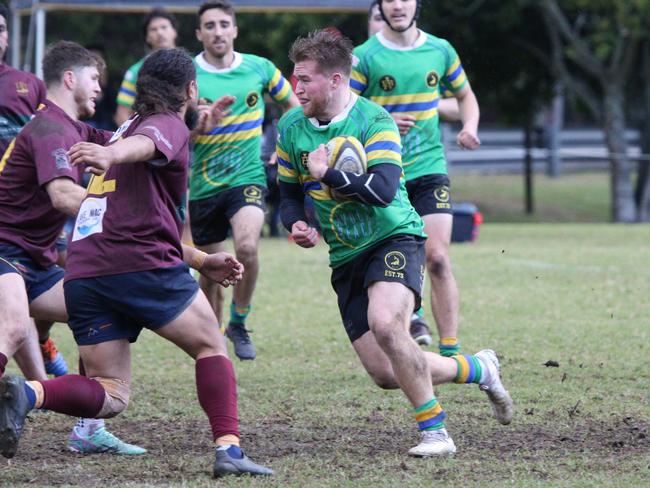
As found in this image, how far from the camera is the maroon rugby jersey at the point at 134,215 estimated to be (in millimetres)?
5172

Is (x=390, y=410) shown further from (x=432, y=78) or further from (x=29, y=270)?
(x=432, y=78)

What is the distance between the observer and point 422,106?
8.25m

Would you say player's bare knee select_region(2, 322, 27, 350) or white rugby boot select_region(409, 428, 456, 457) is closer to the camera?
white rugby boot select_region(409, 428, 456, 457)

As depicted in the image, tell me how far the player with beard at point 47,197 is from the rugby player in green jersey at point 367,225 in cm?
106

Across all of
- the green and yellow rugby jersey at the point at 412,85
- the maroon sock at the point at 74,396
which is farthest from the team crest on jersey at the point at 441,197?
the maroon sock at the point at 74,396

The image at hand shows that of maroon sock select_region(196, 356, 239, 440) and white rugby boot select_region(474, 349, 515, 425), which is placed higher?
maroon sock select_region(196, 356, 239, 440)

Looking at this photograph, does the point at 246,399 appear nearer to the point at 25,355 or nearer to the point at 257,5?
the point at 25,355

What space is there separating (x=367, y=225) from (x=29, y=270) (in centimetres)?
187

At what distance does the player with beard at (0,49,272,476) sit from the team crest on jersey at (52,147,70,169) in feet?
1.03

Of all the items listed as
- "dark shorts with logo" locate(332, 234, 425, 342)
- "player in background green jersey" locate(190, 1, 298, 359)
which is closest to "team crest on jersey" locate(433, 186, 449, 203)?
"player in background green jersey" locate(190, 1, 298, 359)

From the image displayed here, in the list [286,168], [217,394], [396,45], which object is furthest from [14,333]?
[396,45]

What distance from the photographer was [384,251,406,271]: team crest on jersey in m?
5.63

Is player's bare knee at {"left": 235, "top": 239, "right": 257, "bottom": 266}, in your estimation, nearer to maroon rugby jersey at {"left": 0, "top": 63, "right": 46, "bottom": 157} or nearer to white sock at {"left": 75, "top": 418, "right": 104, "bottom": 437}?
maroon rugby jersey at {"left": 0, "top": 63, "right": 46, "bottom": 157}

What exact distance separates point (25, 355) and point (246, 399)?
4.40ft
